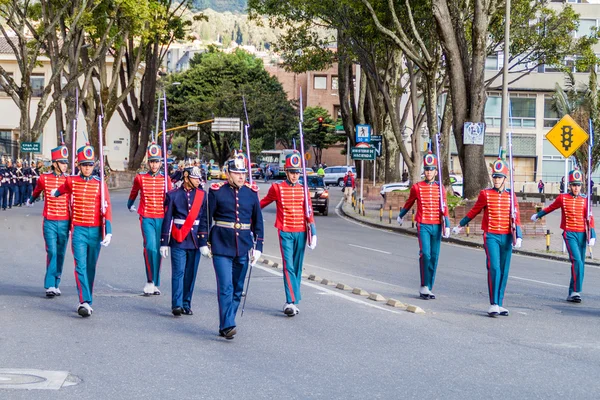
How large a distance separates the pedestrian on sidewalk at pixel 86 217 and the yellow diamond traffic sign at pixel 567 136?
13457mm

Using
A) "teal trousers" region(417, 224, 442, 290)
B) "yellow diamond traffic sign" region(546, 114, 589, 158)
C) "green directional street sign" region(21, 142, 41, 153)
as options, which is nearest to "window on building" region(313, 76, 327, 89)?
"green directional street sign" region(21, 142, 41, 153)

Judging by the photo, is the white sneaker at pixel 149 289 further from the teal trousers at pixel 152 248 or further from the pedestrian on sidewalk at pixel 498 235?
the pedestrian on sidewalk at pixel 498 235

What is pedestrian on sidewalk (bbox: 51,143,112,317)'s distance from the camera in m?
11.7

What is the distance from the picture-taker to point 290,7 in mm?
40875

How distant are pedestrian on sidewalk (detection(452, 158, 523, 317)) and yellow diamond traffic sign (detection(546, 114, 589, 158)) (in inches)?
397

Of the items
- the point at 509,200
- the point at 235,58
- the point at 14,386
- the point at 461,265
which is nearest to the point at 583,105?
the point at 461,265

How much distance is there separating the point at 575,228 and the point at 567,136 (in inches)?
360

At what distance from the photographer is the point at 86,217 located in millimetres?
11953

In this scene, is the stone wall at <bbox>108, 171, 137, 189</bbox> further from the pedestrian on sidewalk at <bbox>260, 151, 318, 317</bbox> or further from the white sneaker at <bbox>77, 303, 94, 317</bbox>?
the white sneaker at <bbox>77, 303, 94, 317</bbox>

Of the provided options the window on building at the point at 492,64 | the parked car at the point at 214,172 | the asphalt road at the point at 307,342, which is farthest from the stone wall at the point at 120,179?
the asphalt road at the point at 307,342

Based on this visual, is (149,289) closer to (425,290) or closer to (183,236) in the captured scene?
(183,236)

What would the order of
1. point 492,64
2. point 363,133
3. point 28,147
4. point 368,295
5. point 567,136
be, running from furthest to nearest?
1. point 492,64
2. point 28,147
3. point 363,133
4. point 567,136
5. point 368,295

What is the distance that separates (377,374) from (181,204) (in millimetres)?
4249

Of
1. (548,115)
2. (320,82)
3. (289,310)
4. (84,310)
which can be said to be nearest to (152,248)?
(84,310)
